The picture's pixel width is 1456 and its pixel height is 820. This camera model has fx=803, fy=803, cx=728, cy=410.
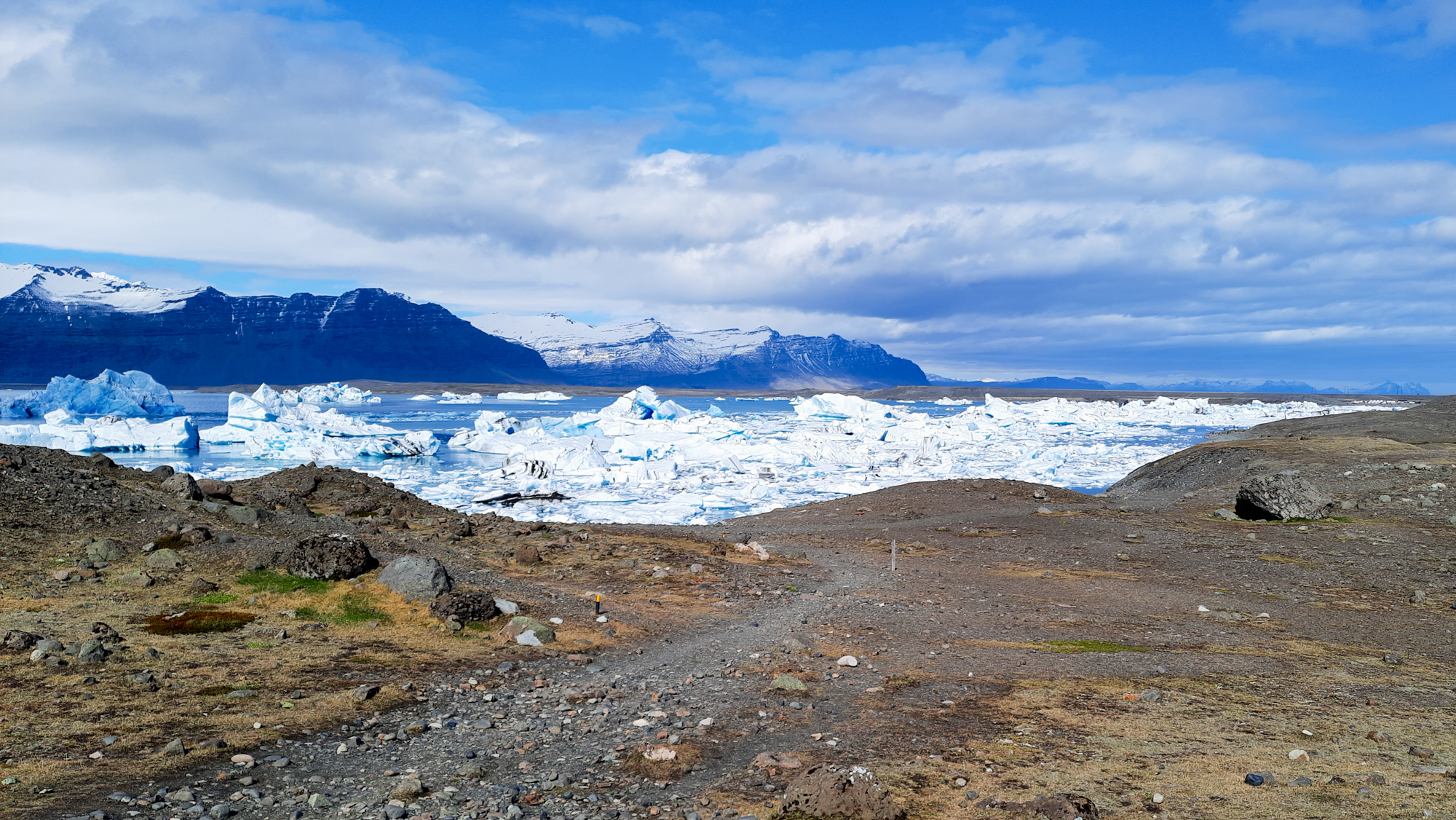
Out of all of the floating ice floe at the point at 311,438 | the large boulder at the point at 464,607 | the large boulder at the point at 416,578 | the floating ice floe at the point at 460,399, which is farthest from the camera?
the floating ice floe at the point at 460,399

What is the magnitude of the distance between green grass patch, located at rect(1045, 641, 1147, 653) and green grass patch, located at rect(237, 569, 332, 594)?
1002cm

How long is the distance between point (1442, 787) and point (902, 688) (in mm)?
4420

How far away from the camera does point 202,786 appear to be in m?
5.50

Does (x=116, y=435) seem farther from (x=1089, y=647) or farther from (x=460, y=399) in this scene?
(x=460, y=399)

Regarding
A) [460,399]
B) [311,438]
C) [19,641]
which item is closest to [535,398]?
[460,399]

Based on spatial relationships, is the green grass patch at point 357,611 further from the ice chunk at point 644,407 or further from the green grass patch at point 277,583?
the ice chunk at point 644,407

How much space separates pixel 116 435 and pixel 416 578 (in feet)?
163

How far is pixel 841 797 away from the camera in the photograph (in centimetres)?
525

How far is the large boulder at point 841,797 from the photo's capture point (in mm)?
5188

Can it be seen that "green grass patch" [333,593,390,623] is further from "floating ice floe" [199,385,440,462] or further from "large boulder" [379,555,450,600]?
"floating ice floe" [199,385,440,462]

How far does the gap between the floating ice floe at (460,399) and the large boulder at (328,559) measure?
136 meters

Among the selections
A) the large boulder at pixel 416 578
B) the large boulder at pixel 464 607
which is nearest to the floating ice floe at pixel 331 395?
the large boulder at pixel 416 578

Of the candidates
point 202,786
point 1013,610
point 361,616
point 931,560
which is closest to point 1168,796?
point 202,786

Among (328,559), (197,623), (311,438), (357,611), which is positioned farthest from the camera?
(311,438)
